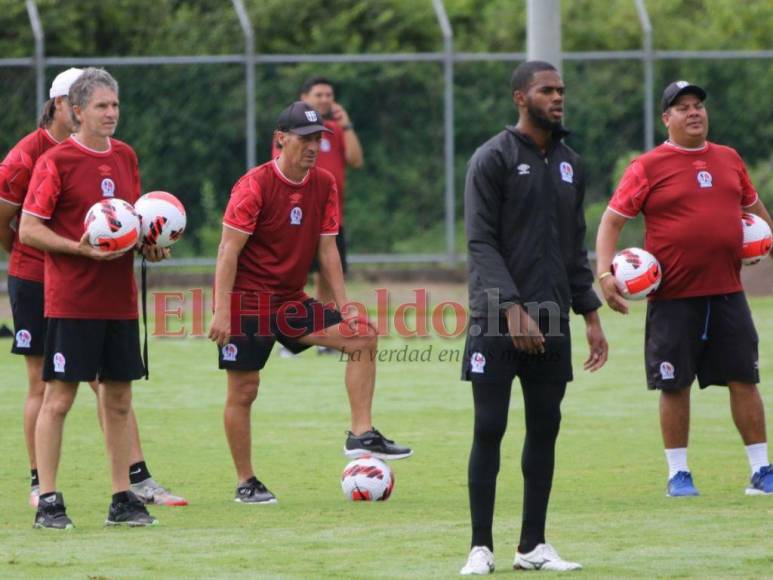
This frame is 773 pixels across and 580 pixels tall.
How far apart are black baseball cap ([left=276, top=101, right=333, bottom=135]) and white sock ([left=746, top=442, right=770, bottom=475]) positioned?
303cm

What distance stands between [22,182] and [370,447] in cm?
253

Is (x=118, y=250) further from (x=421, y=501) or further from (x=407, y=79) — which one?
(x=407, y=79)

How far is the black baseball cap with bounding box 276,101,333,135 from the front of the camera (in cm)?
931

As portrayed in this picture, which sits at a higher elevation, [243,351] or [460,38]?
[460,38]

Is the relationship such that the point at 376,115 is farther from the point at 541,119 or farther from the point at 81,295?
the point at 541,119

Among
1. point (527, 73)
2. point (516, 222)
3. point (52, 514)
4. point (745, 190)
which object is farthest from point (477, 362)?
point (745, 190)

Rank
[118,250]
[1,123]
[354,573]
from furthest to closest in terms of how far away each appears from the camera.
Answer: [1,123] < [118,250] < [354,573]

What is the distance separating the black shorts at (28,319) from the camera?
9.34 m

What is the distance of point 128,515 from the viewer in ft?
27.9

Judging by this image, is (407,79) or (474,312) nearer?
(474,312)

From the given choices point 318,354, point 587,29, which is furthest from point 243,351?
point 587,29

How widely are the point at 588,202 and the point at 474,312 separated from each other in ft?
50.1

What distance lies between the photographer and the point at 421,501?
30.7ft

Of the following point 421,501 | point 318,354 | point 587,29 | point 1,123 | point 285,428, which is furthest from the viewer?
point 587,29
